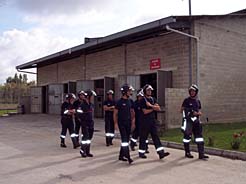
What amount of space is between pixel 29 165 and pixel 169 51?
10.9m

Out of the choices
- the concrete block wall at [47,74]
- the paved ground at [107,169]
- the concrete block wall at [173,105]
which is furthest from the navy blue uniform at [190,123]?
the concrete block wall at [47,74]

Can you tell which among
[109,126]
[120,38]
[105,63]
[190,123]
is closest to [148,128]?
[190,123]

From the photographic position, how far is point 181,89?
15.1 m

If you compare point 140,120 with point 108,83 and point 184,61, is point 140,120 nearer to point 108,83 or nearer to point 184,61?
point 184,61

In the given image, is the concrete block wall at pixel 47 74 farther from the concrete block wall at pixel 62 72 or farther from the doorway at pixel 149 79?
the doorway at pixel 149 79

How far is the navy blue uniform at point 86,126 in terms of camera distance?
28.7ft

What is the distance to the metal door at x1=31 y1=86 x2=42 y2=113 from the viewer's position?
2933 cm

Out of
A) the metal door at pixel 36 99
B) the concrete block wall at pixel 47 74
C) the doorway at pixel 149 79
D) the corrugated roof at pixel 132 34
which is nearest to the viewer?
the corrugated roof at pixel 132 34

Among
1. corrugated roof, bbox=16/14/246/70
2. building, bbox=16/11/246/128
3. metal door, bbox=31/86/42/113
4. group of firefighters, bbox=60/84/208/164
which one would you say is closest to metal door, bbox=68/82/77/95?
corrugated roof, bbox=16/14/246/70

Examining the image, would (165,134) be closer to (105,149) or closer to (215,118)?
(105,149)

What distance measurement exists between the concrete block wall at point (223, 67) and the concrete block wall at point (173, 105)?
1429mm

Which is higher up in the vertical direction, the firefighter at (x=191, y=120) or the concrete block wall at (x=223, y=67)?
the concrete block wall at (x=223, y=67)

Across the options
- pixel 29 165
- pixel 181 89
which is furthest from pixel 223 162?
pixel 181 89

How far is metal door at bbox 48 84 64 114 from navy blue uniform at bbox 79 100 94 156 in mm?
17054
